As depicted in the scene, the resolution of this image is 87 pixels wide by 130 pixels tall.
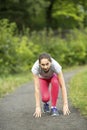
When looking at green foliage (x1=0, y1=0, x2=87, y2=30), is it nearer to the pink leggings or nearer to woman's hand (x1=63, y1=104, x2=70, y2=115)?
the pink leggings

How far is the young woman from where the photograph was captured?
999cm

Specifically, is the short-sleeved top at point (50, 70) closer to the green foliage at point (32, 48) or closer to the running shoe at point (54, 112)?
the running shoe at point (54, 112)

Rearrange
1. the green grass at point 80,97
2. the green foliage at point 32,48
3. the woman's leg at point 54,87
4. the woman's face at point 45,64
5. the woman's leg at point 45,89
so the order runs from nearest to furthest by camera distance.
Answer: the woman's face at point 45,64
the woman's leg at point 54,87
the woman's leg at point 45,89
the green grass at point 80,97
the green foliage at point 32,48

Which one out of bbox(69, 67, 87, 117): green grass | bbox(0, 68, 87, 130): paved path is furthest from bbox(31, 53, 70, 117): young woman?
bbox(69, 67, 87, 117): green grass

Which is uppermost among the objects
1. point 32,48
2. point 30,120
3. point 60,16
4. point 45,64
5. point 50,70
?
point 60,16

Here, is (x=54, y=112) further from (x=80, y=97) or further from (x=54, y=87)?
(x=80, y=97)

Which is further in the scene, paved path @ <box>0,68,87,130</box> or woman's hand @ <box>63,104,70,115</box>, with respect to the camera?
woman's hand @ <box>63,104,70,115</box>

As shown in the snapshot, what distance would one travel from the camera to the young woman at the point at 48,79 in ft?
32.8

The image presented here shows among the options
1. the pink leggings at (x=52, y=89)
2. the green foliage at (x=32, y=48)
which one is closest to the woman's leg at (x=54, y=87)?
the pink leggings at (x=52, y=89)

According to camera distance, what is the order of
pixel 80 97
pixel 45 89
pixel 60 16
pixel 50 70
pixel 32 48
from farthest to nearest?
1. pixel 60 16
2. pixel 32 48
3. pixel 80 97
4. pixel 45 89
5. pixel 50 70

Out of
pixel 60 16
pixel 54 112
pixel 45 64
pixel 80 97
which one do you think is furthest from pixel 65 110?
pixel 60 16

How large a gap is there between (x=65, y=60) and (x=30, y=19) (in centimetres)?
1257

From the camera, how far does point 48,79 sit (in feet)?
34.7

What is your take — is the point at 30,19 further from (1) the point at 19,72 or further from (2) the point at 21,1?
(1) the point at 19,72
